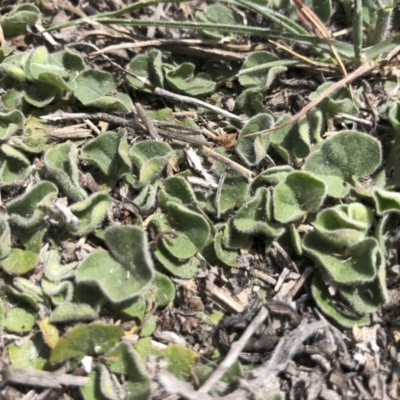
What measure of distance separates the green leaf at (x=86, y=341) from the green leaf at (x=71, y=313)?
0.16ft

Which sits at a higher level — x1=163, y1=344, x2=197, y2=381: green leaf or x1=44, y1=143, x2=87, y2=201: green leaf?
x1=44, y1=143, x2=87, y2=201: green leaf

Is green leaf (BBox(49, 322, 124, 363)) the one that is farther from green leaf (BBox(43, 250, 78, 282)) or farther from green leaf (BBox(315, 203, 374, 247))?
green leaf (BBox(315, 203, 374, 247))

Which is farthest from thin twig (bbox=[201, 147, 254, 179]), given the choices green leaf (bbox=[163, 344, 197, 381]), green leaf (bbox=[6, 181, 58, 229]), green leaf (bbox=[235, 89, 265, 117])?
green leaf (bbox=[163, 344, 197, 381])

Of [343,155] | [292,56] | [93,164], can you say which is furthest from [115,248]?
[292,56]

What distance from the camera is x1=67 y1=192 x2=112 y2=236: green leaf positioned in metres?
1.97

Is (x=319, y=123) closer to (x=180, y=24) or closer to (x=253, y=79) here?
(x=253, y=79)

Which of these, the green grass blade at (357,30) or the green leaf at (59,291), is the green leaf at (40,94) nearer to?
the green leaf at (59,291)

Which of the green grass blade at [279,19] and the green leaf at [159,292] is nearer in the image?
the green leaf at [159,292]

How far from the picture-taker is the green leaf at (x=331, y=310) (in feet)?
6.03

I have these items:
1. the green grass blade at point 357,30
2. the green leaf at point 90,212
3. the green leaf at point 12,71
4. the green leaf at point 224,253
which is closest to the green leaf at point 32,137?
the green leaf at point 12,71

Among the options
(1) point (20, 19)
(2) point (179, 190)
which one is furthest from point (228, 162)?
(1) point (20, 19)

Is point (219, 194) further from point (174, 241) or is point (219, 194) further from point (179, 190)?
point (174, 241)

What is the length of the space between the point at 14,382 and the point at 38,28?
5.02 feet

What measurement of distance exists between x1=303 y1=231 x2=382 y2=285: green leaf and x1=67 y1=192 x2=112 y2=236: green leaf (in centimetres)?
70
